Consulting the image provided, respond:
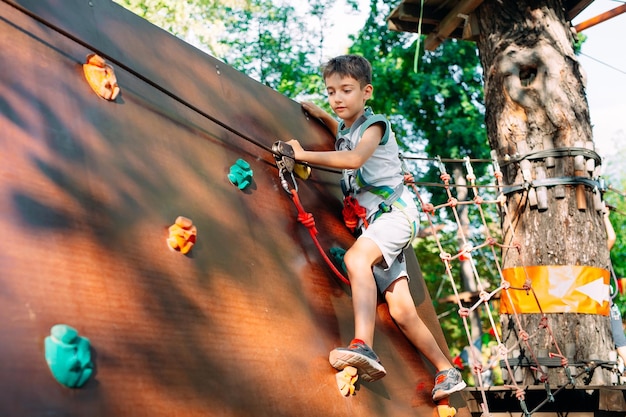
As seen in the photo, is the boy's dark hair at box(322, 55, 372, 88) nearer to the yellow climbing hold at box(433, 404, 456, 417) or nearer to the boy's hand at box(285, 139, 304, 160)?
the boy's hand at box(285, 139, 304, 160)

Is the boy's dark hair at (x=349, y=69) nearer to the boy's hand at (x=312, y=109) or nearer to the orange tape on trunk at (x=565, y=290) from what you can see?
the boy's hand at (x=312, y=109)

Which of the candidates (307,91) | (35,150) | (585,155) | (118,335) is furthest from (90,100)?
(307,91)

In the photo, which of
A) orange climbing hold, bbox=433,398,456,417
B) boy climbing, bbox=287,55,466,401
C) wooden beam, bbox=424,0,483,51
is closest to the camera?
boy climbing, bbox=287,55,466,401

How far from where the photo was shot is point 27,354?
1.54 meters

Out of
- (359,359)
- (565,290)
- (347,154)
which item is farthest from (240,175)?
(565,290)

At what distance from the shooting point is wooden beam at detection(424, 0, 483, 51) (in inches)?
209

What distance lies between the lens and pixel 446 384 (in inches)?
111

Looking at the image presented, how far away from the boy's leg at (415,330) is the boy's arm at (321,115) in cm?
85

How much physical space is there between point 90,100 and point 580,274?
3.46 m

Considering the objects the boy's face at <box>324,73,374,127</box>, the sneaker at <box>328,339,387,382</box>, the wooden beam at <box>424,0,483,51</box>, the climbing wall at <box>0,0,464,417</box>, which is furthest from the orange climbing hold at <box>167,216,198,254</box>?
the wooden beam at <box>424,0,483,51</box>

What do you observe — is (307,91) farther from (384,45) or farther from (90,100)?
(90,100)

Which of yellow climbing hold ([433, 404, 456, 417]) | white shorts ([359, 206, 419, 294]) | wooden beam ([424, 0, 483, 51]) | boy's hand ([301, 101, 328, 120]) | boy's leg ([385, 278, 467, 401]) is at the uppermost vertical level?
wooden beam ([424, 0, 483, 51])

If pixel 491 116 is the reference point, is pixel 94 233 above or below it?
below

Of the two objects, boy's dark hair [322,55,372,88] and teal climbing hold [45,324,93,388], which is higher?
boy's dark hair [322,55,372,88]
